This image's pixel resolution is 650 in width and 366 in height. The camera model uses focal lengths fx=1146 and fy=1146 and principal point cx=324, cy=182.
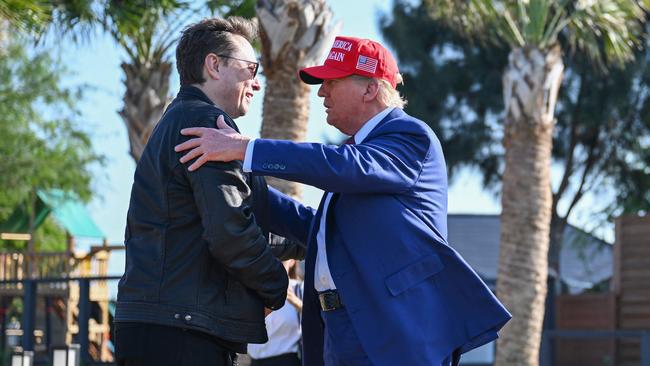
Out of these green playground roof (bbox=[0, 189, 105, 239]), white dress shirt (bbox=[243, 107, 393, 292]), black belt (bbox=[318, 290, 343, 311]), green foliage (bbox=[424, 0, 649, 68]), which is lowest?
green playground roof (bbox=[0, 189, 105, 239])

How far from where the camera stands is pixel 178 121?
3.95 meters

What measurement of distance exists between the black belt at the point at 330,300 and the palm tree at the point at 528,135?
8.21m

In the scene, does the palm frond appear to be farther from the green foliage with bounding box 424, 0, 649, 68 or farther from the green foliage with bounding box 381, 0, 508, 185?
the green foliage with bounding box 381, 0, 508, 185

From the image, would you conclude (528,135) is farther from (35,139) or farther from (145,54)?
(35,139)

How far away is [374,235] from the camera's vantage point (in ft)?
12.9

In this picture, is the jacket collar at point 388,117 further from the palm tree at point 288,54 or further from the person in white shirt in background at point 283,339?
the palm tree at point 288,54

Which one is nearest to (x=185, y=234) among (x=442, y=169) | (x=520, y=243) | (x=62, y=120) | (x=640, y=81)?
(x=442, y=169)

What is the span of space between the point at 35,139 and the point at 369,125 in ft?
89.1

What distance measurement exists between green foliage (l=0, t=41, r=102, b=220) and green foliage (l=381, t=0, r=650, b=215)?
29.3 ft

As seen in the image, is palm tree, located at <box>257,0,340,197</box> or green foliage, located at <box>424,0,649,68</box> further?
green foliage, located at <box>424,0,649,68</box>

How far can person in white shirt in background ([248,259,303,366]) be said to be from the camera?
838cm

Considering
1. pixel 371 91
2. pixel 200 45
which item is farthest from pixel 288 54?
pixel 200 45

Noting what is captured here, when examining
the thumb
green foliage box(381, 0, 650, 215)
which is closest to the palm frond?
the thumb

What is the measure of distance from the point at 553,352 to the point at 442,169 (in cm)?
976
